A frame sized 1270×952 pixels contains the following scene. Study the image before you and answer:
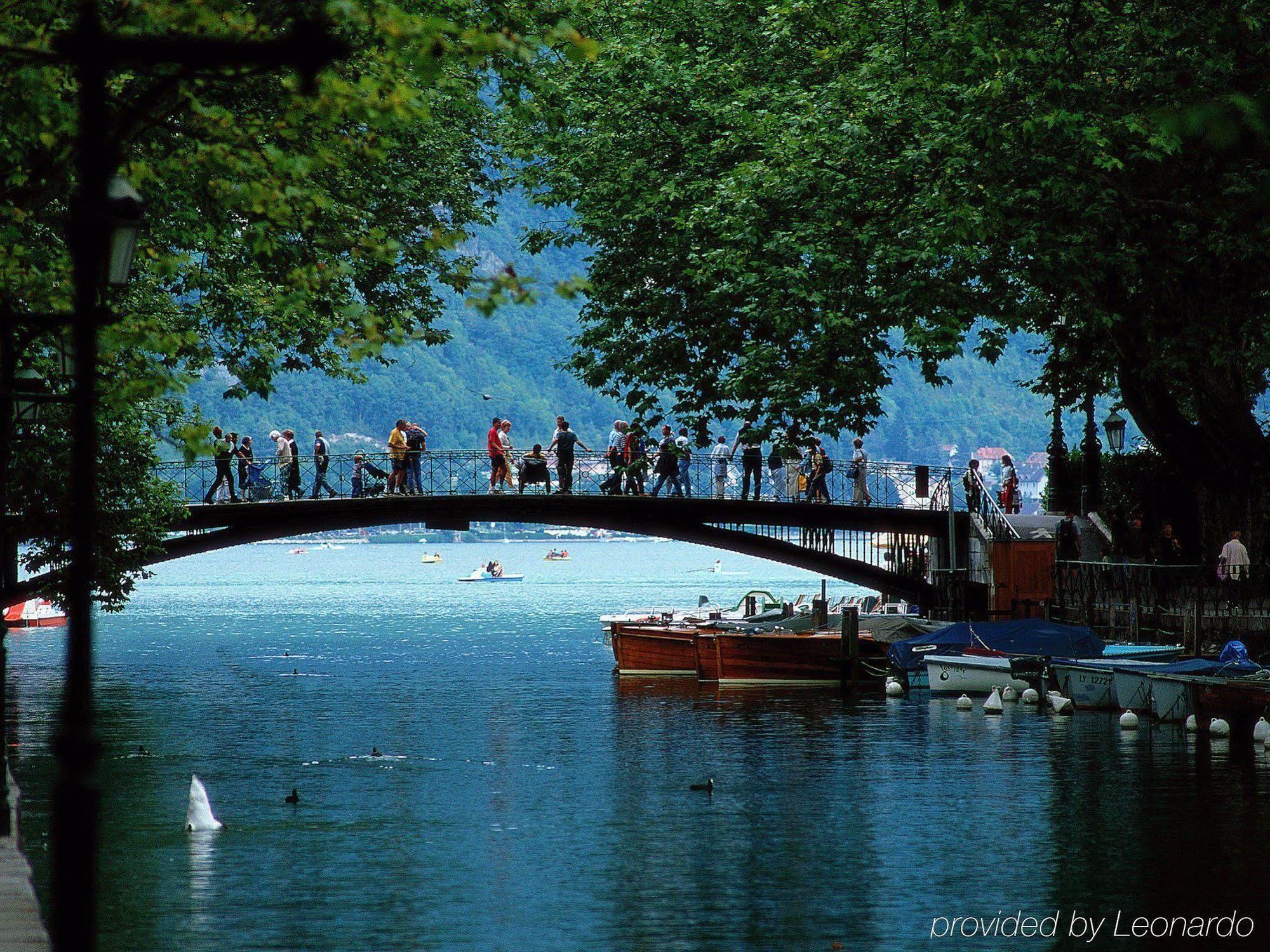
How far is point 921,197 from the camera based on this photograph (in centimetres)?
2788

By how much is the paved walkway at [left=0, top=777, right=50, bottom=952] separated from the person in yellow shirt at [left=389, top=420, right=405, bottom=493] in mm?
34406

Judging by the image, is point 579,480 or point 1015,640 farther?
point 579,480

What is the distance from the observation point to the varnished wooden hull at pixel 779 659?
4284 centimetres

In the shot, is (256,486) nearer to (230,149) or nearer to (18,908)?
(230,149)

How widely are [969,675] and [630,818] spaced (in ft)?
54.2

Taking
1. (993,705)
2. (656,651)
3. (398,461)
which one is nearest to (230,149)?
(993,705)

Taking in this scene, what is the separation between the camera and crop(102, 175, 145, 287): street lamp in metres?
9.70

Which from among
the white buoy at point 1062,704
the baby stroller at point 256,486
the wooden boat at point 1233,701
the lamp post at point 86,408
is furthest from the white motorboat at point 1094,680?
the lamp post at point 86,408

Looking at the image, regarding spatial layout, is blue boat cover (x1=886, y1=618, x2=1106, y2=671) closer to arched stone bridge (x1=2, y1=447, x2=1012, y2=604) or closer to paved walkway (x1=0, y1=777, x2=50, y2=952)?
arched stone bridge (x1=2, y1=447, x2=1012, y2=604)

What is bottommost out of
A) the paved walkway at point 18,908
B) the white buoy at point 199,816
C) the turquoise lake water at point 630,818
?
the turquoise lake water at point 630,818

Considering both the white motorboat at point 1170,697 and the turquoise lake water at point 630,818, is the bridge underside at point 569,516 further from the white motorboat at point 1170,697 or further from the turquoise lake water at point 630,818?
the white motorboat at point 1170,697

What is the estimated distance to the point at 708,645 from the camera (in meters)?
45.1

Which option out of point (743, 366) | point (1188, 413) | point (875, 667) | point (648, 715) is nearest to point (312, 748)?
point (648, 715)

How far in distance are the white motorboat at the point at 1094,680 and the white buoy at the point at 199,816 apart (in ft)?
59.0
